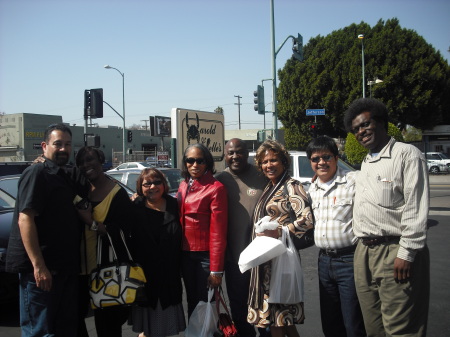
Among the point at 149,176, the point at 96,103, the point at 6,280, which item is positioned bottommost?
the point at 6,280

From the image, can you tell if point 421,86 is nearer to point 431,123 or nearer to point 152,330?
point 431,123

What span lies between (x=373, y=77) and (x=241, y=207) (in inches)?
1118

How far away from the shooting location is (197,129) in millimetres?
10633

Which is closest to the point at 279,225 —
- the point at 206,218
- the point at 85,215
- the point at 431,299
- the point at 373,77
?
the point at 206,218

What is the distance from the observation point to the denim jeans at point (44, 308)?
279cm

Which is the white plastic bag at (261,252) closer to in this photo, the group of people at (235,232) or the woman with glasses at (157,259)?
the group of people at (235,232)

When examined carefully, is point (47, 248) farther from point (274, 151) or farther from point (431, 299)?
point (431, 299)

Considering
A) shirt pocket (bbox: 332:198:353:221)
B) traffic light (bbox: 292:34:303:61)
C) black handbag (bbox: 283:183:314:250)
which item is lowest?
black handbag (bbox: 283:183:314:250)

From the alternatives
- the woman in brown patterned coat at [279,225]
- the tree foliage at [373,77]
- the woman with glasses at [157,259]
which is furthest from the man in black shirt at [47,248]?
the tree foliage at [373,77]

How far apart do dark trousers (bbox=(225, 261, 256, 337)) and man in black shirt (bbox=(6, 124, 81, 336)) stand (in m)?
1.25

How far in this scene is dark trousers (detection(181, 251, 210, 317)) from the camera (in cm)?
326

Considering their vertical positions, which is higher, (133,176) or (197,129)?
(197,129)

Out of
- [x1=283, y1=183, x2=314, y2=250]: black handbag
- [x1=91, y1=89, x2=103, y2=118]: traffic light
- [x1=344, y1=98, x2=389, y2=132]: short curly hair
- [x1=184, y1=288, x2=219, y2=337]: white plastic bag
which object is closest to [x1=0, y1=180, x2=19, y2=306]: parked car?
[x1=184, y1=288, x2=219, y2=337]: white plastic bag

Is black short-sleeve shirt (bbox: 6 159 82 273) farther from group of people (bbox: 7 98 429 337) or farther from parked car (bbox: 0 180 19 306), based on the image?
parked car (bbox: 0 180 19 306)
